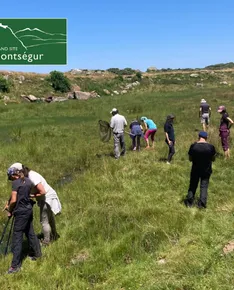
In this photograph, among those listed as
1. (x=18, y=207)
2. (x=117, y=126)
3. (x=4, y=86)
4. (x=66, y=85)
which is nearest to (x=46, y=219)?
(x=18, y=207)

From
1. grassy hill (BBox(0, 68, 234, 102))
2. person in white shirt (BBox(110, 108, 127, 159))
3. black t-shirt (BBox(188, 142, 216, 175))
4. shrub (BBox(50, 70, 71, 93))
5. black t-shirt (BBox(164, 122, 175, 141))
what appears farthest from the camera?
shrub (BBox(50, 70, 71, 93))

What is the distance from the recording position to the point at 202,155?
27.1ft

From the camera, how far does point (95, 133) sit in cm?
2211

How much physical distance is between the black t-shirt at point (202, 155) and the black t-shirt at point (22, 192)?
391cm

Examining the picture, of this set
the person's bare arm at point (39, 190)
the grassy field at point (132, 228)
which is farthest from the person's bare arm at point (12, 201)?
the grassy field at point (132, 228)

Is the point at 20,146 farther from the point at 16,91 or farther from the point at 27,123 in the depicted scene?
the point at 16,91

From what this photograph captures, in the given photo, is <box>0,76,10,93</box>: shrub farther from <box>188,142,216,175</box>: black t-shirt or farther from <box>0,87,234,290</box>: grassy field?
<box>188,142,216,175</box>: black t-shirt

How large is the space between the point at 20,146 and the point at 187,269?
13352 millimetres

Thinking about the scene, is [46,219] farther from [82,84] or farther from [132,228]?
[82,84]

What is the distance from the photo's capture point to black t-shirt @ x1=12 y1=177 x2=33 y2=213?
6215 millimetres

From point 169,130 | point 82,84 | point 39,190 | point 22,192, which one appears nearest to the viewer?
point 22,192

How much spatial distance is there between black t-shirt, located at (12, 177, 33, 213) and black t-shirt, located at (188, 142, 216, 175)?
12.8ft

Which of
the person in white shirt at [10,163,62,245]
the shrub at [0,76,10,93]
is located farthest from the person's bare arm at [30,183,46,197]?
the shrub at [0,76,10,93]

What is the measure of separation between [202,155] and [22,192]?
4153mm
